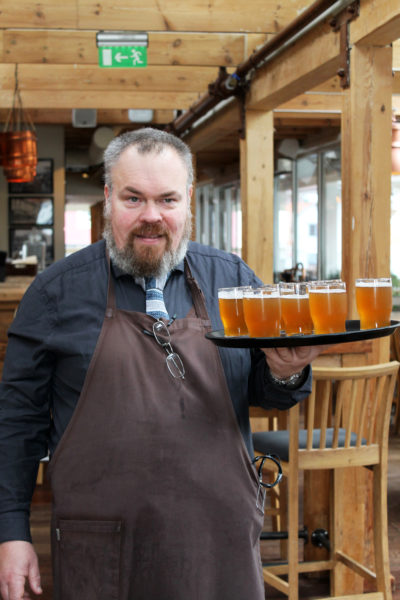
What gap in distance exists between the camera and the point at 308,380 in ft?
5.89

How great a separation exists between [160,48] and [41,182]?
6.46m

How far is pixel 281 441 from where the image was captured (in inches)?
128

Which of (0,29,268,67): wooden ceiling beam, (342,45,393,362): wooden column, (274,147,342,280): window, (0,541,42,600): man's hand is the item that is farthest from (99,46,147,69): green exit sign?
(274,147,342,280): window

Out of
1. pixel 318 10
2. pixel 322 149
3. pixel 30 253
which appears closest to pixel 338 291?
pixel 318 10

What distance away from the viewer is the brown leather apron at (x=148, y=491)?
5.53ft

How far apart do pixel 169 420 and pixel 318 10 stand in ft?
10.1

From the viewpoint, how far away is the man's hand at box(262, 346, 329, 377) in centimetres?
166

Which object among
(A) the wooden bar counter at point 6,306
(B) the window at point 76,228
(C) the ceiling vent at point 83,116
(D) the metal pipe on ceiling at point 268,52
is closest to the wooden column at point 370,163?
(D) the metal pipe on ceiling at point 268,52

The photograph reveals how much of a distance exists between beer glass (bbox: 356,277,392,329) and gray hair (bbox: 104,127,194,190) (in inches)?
21.1

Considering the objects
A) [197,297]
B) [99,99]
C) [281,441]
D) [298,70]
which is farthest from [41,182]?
[197,297]

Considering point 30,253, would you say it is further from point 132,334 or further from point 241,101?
point 132,334

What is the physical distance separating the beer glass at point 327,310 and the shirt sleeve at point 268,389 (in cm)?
11

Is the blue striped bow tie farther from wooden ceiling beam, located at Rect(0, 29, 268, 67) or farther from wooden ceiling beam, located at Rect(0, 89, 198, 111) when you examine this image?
wooden ceiling beam, located at Rect(0, 89, 198, 111)

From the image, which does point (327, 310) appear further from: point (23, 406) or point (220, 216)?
point (220, 216)
